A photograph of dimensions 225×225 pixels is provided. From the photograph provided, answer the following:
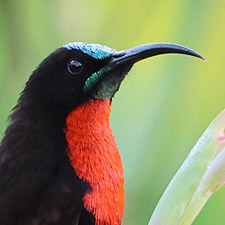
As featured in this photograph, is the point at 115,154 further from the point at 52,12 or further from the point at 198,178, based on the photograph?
the point at 52,12

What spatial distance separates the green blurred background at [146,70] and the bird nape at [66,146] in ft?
0.75

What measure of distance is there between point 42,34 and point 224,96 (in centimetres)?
53

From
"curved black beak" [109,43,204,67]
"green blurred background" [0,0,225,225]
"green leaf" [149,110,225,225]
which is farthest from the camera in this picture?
"green blurred background" [0,0,225,225]

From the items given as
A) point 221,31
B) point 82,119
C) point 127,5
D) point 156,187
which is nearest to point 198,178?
point 82,119

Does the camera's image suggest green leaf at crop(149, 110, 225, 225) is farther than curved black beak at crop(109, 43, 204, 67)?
No

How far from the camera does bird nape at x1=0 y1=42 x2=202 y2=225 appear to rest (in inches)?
51.3

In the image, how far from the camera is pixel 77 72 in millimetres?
1338

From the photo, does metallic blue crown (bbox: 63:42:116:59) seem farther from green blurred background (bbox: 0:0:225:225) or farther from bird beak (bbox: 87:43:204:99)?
green blurred background (bbox: 0:0:225:225)

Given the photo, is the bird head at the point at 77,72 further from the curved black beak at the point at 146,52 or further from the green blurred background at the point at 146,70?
the green blurred background at the point at 146,70

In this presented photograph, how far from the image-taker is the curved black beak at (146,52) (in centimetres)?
124

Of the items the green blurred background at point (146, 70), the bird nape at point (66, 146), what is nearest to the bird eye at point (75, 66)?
the bird nape at point (66, 146)

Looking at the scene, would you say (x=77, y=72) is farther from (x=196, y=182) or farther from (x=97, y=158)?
(x=196, y=182)

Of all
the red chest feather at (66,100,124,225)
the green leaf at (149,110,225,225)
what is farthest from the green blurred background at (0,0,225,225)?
the green leaf at (149,110,225,225)

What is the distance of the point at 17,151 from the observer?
1.34 m
